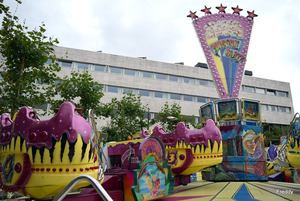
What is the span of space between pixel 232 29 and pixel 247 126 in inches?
273

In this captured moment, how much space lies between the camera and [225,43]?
15414 millimetres

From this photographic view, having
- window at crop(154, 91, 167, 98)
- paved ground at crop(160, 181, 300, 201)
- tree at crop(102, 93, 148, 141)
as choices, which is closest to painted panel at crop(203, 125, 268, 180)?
paved ground at crop(160, 181, 300, 201)

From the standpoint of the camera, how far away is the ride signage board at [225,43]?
14875mm

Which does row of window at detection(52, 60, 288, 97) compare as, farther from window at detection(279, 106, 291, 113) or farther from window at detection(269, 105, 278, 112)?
window at detection(279, 106, 291, 113)

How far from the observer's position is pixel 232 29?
620 inches

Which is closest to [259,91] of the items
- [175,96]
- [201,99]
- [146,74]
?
[201,99]

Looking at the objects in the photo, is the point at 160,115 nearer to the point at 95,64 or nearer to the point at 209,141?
the point at 95,64

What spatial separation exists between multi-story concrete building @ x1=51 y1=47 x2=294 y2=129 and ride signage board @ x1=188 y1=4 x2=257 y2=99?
1395cm

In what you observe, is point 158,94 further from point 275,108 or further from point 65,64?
point 275,108

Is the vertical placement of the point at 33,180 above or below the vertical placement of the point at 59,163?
below

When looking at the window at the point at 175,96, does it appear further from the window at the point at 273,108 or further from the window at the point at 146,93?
the window at the point at 273,108

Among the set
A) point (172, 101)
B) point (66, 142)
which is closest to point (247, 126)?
point (66, 142)

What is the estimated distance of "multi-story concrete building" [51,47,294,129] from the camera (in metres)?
28.2

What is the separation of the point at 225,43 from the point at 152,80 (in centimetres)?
1583
